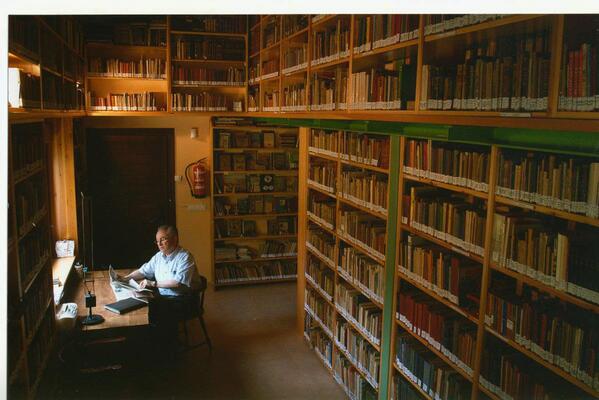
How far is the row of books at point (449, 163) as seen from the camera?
2.77 metres

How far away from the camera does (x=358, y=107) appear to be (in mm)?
3850

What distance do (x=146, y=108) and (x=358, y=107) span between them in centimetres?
Result: 369

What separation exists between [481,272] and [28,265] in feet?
8.79

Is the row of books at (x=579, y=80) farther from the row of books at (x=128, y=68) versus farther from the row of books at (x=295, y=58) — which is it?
the row of books at (x=128, y=68)

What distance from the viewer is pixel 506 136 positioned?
233 cm

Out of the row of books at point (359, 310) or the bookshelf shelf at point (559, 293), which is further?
the row of books at point (359, 310)

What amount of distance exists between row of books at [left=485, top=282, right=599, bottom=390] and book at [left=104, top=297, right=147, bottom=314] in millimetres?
2914

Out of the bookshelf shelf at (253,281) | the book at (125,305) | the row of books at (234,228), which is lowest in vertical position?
the bookshelf shelf at (253,281)

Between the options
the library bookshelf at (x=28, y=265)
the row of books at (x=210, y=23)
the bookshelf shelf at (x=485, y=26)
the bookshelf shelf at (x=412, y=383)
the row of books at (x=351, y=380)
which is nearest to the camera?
the bookshelf shelf at (x=485, y=26)

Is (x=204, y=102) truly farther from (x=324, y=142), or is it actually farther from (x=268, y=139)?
(x=324, y=142)

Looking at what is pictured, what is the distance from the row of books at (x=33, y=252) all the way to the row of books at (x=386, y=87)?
2370 mm

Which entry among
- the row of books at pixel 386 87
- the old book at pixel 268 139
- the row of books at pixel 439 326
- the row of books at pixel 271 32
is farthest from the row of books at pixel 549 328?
the old book at pixel 268 139

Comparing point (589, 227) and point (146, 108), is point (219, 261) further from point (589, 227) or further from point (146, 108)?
point (589, 227)

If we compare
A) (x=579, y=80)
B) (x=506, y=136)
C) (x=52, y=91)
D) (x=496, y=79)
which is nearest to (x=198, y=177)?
(x=52, y=91)
